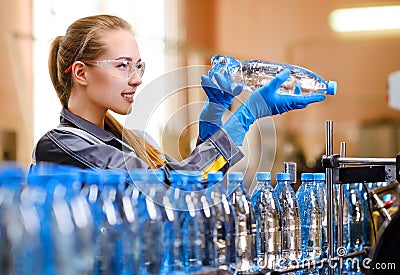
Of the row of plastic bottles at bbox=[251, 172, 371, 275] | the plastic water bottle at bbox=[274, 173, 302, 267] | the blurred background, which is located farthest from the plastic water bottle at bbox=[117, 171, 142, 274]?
the blurred background

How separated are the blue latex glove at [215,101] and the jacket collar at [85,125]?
0.94 feet

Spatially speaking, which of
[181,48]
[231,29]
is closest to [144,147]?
[181,48]

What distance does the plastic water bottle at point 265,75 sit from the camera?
220 cm

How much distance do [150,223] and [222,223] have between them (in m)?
0.22

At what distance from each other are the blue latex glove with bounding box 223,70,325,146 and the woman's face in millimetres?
316

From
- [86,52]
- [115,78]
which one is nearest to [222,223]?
[115,78]

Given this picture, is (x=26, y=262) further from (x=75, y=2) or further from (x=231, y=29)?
(x=231, y=29)

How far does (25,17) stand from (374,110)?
283cm

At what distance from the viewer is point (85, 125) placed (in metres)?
2.25

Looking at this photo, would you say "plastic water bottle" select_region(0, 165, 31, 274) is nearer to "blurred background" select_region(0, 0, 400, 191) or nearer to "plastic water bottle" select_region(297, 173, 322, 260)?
"plastic water bottle" select_region(297, 173, 322, 260)

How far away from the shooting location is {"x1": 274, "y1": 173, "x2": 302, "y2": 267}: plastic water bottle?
6.56 ft

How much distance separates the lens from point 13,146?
4.36 metres

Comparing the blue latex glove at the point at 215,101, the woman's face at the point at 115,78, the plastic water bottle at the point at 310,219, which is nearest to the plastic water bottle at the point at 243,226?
the plastic water bottle at the point at 310,219

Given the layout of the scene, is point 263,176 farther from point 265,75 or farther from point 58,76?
point 58,76
